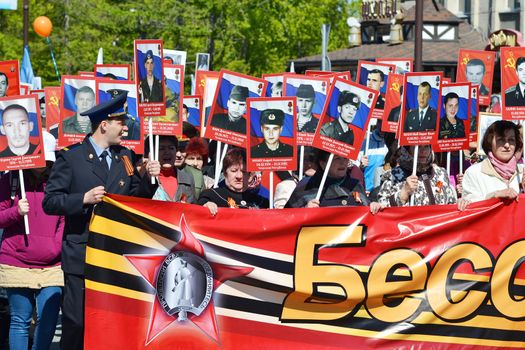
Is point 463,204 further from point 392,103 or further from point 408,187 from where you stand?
point 392,103

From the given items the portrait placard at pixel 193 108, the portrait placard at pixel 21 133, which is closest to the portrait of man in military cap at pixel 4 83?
the portrait placard at pixel 21 133

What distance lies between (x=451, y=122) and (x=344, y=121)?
178cm

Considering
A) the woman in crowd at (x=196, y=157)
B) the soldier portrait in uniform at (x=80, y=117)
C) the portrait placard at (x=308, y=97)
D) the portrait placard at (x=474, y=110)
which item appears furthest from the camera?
the portrait placard at (x=308, y=97)

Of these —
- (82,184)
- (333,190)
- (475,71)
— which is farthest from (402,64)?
(82,184)

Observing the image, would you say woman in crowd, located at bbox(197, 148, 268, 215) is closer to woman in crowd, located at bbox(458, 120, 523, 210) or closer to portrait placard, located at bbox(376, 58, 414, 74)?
woman in crowd, located at bbox(458, 120, 523, 210)

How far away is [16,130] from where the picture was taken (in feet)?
29.0

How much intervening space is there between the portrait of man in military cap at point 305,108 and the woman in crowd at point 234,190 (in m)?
3.62

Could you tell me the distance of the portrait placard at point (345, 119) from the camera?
8.45 meters

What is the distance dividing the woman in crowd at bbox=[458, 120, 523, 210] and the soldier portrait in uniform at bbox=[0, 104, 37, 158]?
312 cm

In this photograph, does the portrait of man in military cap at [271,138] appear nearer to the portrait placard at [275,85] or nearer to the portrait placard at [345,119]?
the portrait placard at [345,119]

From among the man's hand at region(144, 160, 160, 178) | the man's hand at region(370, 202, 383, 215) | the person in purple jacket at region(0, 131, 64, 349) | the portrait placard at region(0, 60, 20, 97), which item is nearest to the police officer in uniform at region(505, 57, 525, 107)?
the man's hand at region(370, 202, 383, 215)

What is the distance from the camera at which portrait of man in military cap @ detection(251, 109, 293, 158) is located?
8625 millimetres

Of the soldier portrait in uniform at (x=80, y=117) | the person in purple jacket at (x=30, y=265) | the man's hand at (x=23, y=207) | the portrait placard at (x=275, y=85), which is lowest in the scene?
the person in purple jacket at (x=30, y=265)

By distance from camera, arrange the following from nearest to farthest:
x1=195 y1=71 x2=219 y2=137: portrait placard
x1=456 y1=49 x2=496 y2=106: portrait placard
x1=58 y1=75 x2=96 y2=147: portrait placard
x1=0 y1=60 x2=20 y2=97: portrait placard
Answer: x1=0 y1=60 x2=20 y2=97: portrait placard, x1=58 y1=75 x2=96 y2=147: portrait placard, x1=195 y1=71 x2=219 y2=137: portrait placard, x1=456 y1=49 x2=496 y2=106: portrait placard
